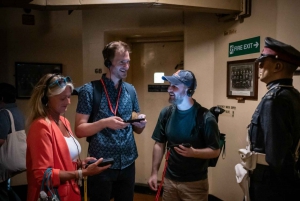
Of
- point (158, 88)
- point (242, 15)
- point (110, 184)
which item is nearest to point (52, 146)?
point (110, 184)

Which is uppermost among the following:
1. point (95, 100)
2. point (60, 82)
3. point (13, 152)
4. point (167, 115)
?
point (60, 82)

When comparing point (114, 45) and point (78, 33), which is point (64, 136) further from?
point (78, 33)

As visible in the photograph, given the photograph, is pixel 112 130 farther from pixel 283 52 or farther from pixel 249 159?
pixel 283 52

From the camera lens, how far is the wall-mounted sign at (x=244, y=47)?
250 centimetres

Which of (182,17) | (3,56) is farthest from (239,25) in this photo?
(3,56)

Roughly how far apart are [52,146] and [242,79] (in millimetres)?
1946

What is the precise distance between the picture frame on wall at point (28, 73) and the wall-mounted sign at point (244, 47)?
2186 millimetres

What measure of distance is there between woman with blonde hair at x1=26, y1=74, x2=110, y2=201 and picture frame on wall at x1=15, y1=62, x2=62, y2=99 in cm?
213

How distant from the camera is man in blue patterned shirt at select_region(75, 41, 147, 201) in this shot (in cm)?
173

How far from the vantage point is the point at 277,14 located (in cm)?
229

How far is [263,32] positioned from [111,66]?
4.83 ft

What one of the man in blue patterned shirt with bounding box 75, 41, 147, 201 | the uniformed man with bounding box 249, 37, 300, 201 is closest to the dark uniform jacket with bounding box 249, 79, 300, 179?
the uniformed man with bounding box 249, 37, 300, 201

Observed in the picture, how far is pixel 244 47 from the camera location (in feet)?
8.63

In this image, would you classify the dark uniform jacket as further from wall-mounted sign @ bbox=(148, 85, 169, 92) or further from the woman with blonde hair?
wall-mounted sign @ bbox=(148, 85, 169, 92)
